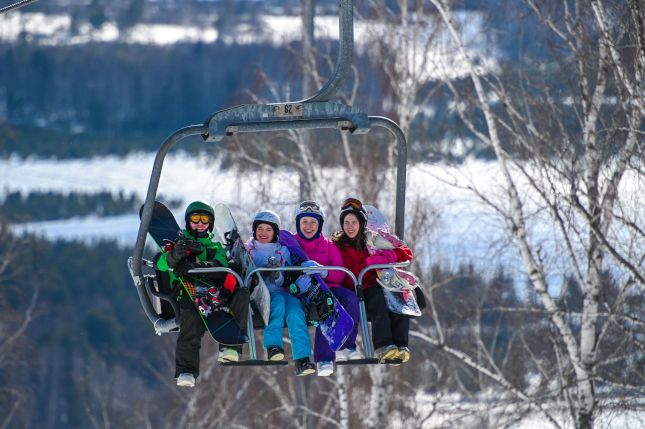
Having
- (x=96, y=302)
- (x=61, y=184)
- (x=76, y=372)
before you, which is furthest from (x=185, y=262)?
(x=61, y=184)

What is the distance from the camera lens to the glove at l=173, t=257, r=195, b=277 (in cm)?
917

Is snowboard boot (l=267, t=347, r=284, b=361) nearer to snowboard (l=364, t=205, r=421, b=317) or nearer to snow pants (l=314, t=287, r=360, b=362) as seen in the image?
snow pants (l=314, t=287, r=360, b=362)

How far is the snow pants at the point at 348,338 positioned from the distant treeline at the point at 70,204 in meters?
58.5

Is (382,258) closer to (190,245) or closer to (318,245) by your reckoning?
(318,245)

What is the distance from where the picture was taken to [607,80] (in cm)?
1570

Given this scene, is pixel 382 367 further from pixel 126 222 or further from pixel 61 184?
pixel 61 184

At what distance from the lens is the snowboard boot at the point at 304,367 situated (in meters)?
9.40

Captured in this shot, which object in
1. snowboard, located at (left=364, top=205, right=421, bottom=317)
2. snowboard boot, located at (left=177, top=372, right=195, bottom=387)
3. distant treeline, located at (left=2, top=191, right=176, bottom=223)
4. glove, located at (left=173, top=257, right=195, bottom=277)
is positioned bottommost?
distant treeline, located at (left=2, top=191, right=176, bottom=223)

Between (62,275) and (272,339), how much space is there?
48.4 m

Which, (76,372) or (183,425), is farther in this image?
(76,372)

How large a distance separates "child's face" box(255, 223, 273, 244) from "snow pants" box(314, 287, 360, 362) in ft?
1.71

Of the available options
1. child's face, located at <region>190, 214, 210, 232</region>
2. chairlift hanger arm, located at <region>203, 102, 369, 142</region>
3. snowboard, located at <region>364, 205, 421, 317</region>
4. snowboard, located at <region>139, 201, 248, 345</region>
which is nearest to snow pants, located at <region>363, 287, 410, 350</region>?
snowboard, located at <region>364, 205, 421, 317</region>

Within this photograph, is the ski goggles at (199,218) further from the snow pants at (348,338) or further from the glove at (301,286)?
the snow pants at (348,338)

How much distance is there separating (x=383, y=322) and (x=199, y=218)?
1337mm
